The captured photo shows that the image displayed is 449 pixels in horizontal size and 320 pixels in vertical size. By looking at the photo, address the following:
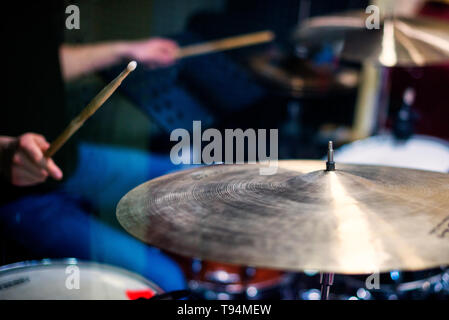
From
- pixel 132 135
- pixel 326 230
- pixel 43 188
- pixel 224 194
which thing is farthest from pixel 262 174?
pixel 132 135

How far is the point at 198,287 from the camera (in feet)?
5.71

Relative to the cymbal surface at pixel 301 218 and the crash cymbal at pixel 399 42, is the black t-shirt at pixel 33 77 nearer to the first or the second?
the cymbal surface at pixel 301 218

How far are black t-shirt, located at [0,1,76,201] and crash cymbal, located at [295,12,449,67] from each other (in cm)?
106

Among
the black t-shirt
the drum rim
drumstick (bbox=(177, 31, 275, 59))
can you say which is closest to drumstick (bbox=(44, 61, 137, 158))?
the drum rim

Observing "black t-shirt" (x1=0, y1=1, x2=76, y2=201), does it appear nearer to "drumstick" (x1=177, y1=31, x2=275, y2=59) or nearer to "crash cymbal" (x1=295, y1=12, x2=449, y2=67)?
"drumstick" (x1=177, y1=31, x2=275, y2=59)

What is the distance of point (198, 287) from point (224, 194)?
0.97 metres

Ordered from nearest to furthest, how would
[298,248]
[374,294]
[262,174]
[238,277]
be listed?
[298,248] < [262,174] < [374,294] < [238,277]

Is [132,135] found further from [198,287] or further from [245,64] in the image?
[198,287]

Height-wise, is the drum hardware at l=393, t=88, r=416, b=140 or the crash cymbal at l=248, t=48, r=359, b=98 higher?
the crash cymbal at l=248, t=48, r=359, b=98

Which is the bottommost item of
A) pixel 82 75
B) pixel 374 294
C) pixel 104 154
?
pixel 374 294

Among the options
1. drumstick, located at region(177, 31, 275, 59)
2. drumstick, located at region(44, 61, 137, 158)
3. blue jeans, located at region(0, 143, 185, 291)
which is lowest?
blue jeans, located at region(0, 143, 185, 291)

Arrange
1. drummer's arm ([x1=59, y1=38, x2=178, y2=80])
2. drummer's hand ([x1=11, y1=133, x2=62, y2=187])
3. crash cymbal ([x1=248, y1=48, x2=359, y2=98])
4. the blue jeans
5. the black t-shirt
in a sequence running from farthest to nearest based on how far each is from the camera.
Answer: crash cymbal ([x1=248, y1=48, x2=359, y2=98]), drummer's arm ([x1=59, y1=38, x2=178, y2=80]), the black t-shirt, the blue jeans, drummer's hand ([x1=11, y1=133, x2=62, y2=187])

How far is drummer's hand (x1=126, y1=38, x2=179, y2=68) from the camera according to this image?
215cm

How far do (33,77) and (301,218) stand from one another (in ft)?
3.83
